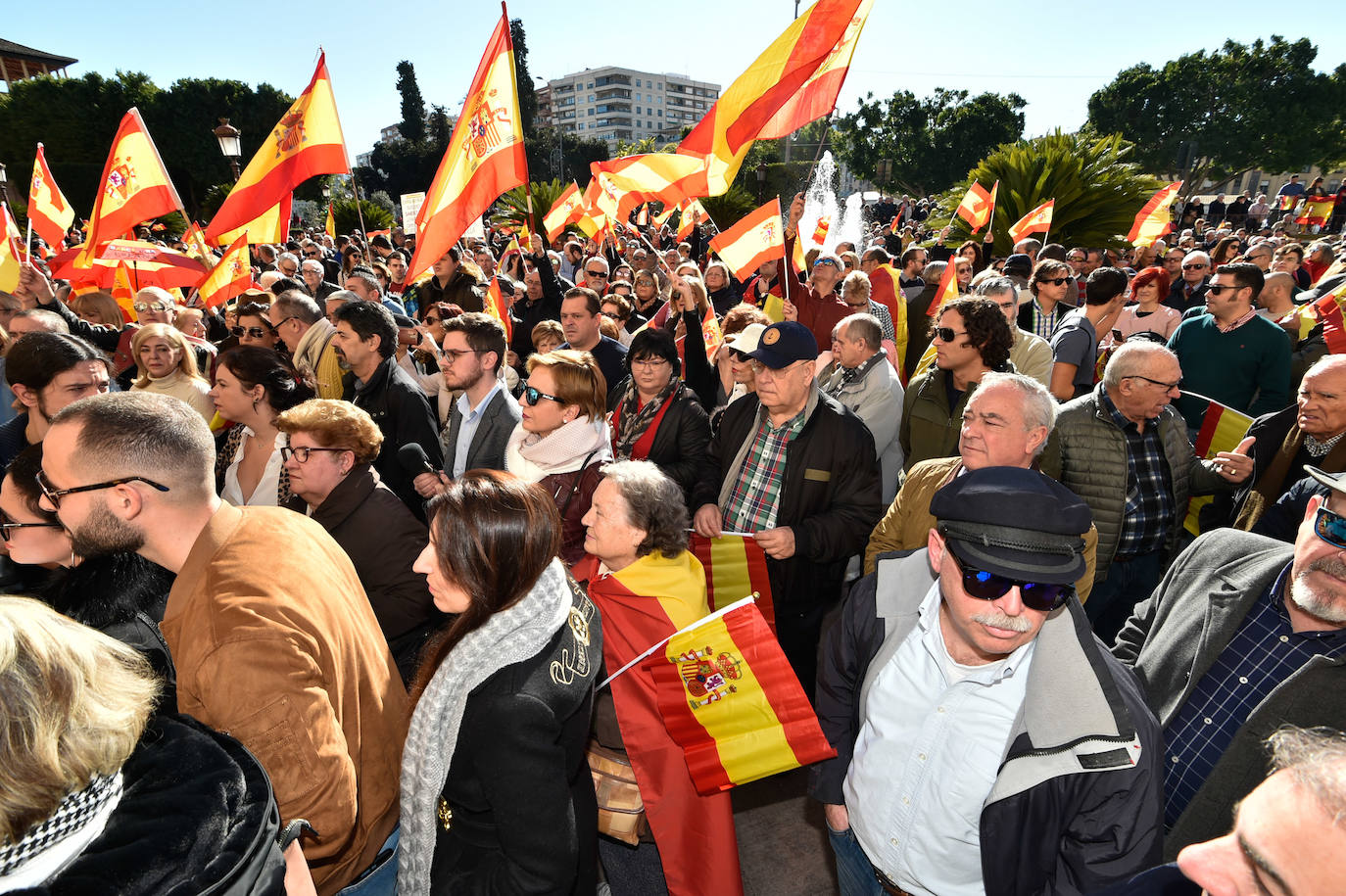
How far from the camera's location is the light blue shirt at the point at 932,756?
5.83ft

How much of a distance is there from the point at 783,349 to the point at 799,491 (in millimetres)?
700

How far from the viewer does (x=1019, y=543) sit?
166cm

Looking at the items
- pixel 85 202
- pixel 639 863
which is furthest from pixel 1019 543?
pixel 85 202

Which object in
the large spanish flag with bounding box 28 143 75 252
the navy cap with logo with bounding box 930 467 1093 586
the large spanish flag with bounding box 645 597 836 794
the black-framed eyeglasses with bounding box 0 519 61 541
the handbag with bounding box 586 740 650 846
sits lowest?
the handbag with bounding box 586 740 650 846

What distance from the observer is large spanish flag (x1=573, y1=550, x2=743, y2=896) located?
2424mm

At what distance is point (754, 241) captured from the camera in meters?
6.34

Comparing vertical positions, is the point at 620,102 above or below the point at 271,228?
above

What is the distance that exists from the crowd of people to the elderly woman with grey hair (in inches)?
0.5

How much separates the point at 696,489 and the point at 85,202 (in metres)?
50.3

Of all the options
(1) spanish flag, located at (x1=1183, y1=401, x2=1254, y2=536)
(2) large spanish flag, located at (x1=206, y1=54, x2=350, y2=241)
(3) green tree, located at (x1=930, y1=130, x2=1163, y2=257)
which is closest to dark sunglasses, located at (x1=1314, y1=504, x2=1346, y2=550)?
(1) spanish flag, located at (x1=1183, y1=401, x2=1254, y2=536)

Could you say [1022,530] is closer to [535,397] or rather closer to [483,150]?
[535,397]

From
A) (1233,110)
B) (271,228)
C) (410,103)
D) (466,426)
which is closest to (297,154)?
(271,228)

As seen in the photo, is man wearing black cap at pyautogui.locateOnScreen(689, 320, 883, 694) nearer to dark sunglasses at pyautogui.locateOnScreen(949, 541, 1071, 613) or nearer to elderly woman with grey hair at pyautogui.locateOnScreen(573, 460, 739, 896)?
elderly woman with grey hair at pyautogui.locateOnScreen(573, 460, 739, 896)

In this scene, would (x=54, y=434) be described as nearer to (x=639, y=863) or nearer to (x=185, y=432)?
(x=185, y=432)
